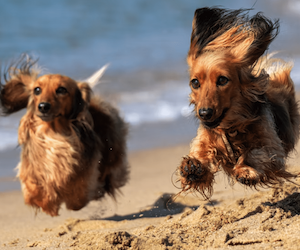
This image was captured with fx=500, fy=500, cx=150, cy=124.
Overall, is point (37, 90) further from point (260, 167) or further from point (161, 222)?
point (260, 167)

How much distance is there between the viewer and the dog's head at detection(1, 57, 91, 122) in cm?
494

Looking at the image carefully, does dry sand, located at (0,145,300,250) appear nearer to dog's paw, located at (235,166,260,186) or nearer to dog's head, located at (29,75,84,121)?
dog's paw, located at (235,166,260,186)

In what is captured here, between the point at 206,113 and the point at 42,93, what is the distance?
216cm

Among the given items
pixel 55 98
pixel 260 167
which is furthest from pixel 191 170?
pixel 55 98

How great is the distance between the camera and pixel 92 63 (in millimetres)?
14266

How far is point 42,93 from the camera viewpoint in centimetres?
500

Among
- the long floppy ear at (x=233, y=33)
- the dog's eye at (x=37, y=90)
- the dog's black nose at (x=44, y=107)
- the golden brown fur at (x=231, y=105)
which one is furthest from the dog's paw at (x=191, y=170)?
the dog's eye at (x=37, y=90)

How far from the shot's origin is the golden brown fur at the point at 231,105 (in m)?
3.57

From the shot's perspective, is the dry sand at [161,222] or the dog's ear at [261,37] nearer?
the dry sand at [161,222]

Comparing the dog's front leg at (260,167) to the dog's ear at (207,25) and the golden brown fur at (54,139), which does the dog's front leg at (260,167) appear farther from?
the golden brown fur at (54,139)

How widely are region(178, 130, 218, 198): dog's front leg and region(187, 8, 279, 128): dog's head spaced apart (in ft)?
0.79

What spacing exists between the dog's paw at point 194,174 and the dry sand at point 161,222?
147 mm

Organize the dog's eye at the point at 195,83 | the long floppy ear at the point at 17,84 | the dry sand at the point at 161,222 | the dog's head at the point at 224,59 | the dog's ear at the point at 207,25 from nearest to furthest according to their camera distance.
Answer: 1. the dry sand at the point at 161,222
2. the dog's head at the point at 224,59
3. the dog's eye at the point at 195,83
4. the dog's ear at the point at 207,25
5. the long floppy ear at the point at 17,84

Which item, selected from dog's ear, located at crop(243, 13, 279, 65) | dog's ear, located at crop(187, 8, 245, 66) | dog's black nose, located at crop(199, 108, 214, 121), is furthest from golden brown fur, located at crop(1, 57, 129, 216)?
dog's ear, located at crop(243, 13, 279, 65)
